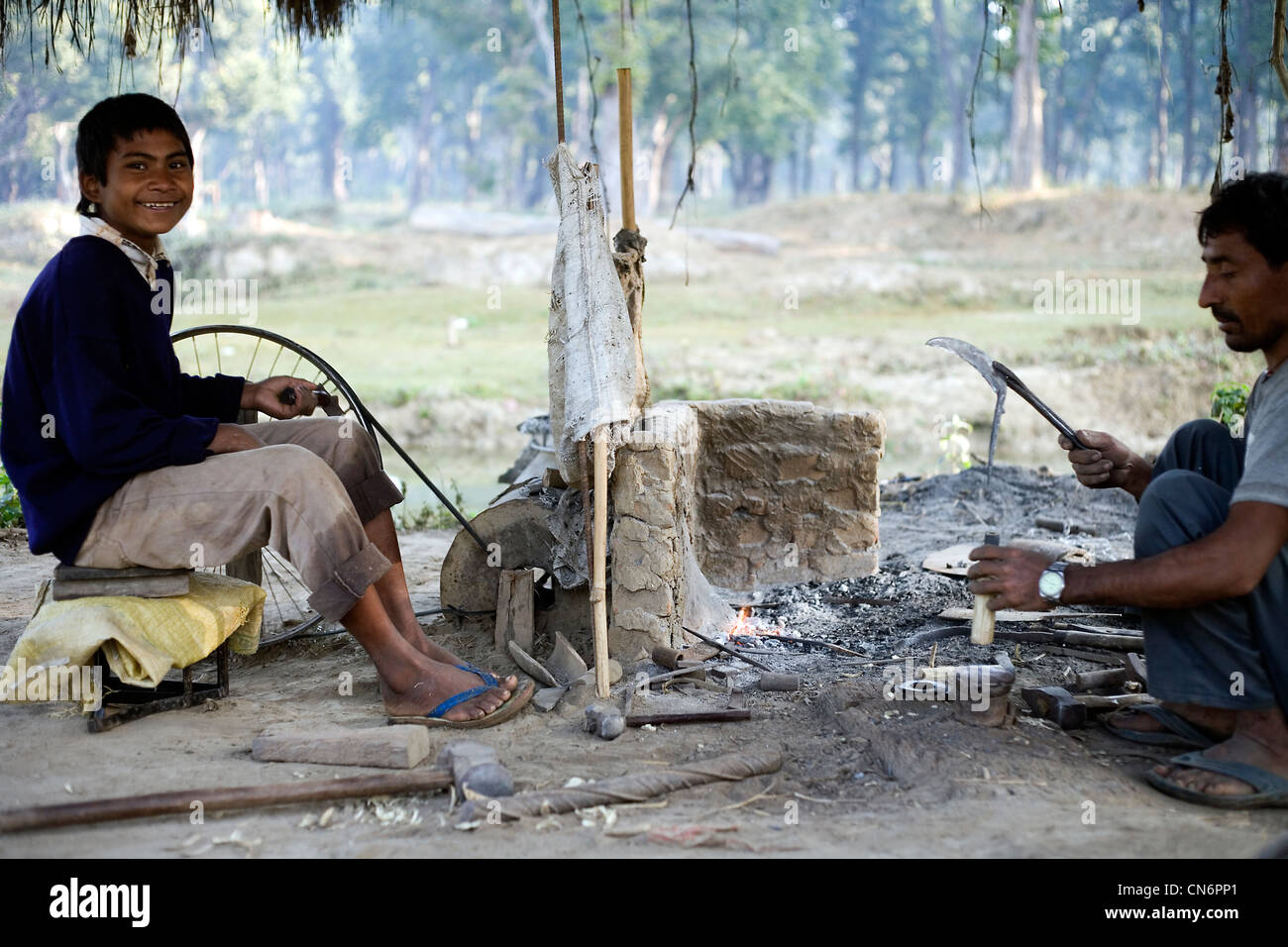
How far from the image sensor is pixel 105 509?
334cm

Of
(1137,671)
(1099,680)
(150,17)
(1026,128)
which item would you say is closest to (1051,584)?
(1099,680)

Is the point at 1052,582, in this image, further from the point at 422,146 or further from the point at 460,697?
the point at 422,146

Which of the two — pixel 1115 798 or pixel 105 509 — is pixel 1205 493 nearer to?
pixel 1115 798

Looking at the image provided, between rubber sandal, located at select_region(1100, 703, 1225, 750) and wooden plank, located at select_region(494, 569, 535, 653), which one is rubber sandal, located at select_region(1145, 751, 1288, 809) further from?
wooden plank, located at select_region(494, 569, 535, 653)

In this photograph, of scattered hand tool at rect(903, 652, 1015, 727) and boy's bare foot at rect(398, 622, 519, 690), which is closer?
scattered hand tool at rect(903, 652, 1015, 727)

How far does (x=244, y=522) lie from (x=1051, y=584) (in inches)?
91.0

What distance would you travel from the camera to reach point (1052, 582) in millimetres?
2855

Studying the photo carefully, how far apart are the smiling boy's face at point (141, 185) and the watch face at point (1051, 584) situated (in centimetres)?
275

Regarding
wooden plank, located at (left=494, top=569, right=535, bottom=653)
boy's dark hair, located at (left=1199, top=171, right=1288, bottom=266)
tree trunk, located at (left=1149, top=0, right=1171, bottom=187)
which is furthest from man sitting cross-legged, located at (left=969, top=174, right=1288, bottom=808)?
tree trunk, located at (left=1149, top=0, right=1171, bottom=187)


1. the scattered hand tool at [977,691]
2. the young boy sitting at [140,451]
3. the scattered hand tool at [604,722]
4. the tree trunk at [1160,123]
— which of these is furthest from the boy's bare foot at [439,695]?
the tree trunk at [1160,123]

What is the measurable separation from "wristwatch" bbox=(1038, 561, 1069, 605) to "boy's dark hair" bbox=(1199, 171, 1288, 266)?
36.7 inches

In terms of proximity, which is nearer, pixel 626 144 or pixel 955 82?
pixel 626 144

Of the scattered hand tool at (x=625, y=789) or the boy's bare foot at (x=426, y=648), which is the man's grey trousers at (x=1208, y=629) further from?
the boy's bare foot at (x=426, y=648)

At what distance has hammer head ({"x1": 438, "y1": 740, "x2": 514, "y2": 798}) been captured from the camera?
288 centimetres
